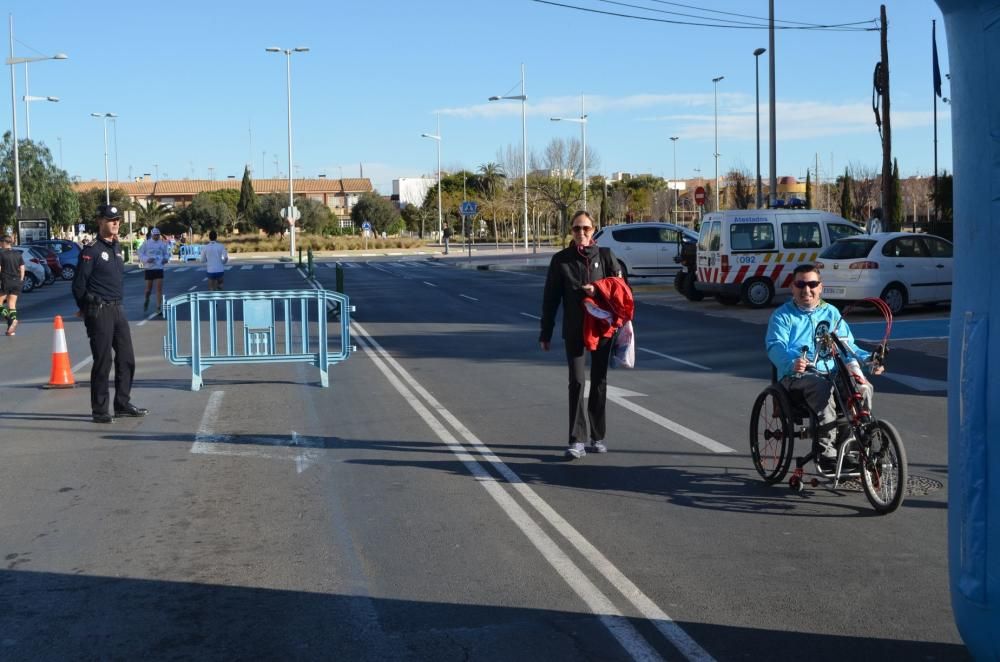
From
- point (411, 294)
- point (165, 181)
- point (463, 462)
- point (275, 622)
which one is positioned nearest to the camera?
point (275, 622)

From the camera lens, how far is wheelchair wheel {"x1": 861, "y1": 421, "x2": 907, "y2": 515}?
22.7ft

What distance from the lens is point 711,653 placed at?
16.0 ft

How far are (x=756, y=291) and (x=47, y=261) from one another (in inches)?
1146

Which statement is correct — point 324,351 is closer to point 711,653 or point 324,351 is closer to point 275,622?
point 275,622

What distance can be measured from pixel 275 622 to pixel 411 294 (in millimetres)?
25991

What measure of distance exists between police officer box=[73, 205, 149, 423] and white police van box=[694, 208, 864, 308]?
15.8 m

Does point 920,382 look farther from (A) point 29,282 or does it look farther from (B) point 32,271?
(B) point 32,271

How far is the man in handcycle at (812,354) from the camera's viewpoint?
741 cm

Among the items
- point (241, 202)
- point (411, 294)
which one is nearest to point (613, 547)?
point (411, 294)

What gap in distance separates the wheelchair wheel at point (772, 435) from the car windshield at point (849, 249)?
14.2 meters

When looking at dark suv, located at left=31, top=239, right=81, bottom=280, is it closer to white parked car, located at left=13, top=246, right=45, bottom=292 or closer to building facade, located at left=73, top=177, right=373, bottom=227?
white parked car, located at left=13, top=246, right=45, bottom=292

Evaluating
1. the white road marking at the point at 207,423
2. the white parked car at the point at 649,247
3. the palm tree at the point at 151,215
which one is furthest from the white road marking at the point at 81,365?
the palm tree at the point at 151,215

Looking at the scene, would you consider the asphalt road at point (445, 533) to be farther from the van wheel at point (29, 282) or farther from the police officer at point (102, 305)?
the van wheel at point (29, 282)

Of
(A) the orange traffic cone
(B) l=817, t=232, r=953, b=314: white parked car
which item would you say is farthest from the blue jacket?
(B) l=817, t=232, r=953, b=314: white parked car
